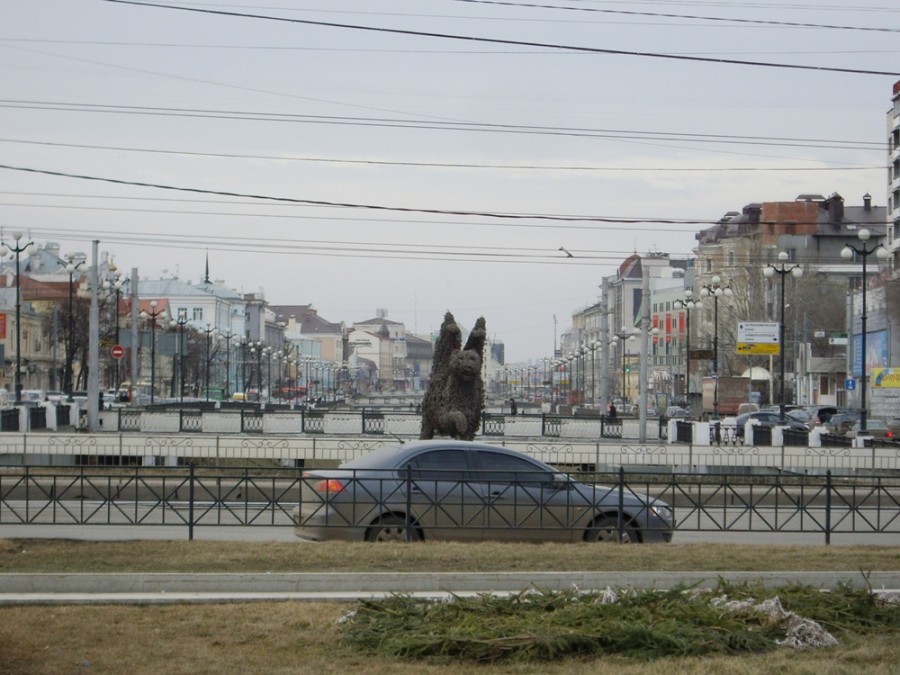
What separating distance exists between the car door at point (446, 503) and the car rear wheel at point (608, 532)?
1.53 m

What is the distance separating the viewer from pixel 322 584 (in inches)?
507

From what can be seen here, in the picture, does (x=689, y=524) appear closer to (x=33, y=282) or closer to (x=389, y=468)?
(x=389, y=468)

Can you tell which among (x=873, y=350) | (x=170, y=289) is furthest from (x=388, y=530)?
(x=170, y=289)

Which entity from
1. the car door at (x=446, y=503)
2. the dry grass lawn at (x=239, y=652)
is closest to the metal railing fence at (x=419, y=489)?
the car door at (x=446, y=503)

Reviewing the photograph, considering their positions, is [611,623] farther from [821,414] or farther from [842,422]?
[821,414]

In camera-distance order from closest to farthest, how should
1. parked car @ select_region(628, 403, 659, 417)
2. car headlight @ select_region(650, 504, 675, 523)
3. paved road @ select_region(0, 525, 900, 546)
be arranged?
1. car headlight @ select_region(650, 504, 675, 523)
2. paved road @ select_region(0, 525, 900, 546)
3. parked car @ select_region(628, 403, 659, 417)

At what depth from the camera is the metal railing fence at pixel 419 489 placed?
1638 centimetres

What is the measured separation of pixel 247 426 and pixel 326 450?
13.6 metres

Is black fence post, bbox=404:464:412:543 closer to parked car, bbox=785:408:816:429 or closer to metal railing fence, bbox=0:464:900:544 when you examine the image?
metal railing fence, bbox=0:464:900:544

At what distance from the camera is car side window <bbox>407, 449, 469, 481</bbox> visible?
16.3 meters

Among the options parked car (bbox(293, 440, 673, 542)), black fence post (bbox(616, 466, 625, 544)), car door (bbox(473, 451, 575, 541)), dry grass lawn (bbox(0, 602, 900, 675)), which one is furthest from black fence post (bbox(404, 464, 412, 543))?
dry grass lawn (bbox(0, 602, 900, 675))

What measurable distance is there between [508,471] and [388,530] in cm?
175

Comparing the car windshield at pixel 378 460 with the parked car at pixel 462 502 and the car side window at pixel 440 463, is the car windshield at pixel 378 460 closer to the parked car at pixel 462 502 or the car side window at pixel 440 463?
the parked car at pixel 462 502

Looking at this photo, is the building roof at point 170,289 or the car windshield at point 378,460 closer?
the car windshield at point 378,460
